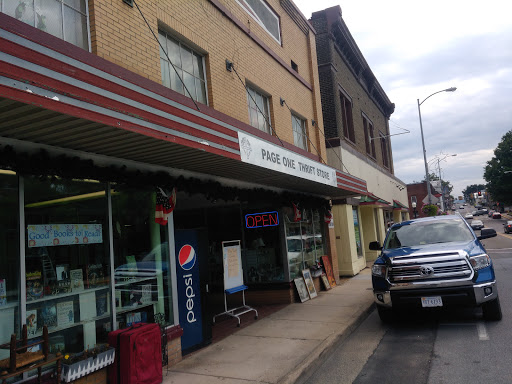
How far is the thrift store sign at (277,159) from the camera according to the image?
624 cm

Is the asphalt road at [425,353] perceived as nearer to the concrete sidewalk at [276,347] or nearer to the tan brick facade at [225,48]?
the concrete sidewalk at [276,347]

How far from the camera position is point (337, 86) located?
17.5m

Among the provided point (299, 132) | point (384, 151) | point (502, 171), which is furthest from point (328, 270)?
point (502, 171)

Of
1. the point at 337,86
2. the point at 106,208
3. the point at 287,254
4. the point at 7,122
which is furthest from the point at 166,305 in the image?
the point at 337,86

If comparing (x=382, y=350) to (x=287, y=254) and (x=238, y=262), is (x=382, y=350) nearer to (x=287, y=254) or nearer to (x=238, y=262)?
(x=238, y=262)

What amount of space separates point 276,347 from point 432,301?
262 centimetres

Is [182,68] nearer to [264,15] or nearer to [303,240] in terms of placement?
[264,15]

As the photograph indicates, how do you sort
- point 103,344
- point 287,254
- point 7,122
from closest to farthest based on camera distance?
1. point 7,122
2. point 103,344
3. point 287,254

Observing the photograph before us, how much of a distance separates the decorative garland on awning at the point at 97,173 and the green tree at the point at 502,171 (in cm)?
7277

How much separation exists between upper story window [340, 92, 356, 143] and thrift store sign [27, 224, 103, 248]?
14.8 m

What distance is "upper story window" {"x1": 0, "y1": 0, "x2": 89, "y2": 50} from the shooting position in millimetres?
4992

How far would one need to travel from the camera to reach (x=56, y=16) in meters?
5.41

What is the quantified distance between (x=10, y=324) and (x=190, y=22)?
19.6 feet

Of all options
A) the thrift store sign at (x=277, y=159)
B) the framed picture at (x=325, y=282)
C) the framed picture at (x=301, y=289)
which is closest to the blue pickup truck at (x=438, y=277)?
the thrift store sign at (x=277, y=159)
